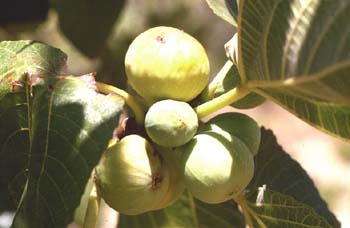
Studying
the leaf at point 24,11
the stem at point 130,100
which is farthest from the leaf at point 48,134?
the leaf at point 24,11

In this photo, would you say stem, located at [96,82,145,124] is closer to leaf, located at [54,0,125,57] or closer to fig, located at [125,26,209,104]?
fig, located at [125,26,209,104]

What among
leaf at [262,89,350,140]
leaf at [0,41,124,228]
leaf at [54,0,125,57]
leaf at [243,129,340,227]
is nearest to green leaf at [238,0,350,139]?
leaf at [262,89,350,140]

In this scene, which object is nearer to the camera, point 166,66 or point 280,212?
point 166,66

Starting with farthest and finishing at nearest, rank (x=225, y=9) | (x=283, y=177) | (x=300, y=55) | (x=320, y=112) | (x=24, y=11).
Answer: (x=24, y=11) < (x=283, y=177) < (x=225, y=9) < (x=320, y=112) < (x=300, y=55)

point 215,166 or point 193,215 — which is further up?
point 215,166

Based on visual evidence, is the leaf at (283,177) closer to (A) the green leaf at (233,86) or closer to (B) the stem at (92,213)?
(A) the green leaf at (233,86)

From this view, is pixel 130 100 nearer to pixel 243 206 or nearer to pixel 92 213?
pixel 92 213

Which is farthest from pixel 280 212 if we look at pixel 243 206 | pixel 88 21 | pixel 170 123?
pixel 88 21
